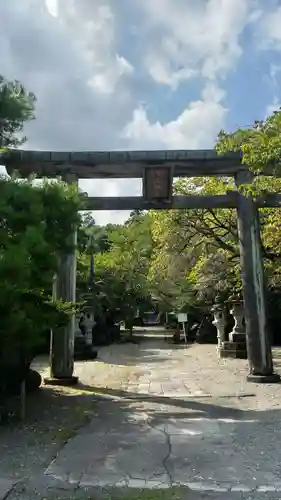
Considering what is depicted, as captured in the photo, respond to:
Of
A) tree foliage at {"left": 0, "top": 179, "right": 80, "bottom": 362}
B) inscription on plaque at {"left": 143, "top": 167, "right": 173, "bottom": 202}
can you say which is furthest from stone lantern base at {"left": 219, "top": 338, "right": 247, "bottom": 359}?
tree foliage at {"left": 0, "top": 179, "right": 80, "bottom": 362}

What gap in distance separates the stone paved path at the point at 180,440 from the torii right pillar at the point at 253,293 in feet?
1.60

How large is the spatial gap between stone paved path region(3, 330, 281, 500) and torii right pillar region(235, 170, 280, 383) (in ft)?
1.60

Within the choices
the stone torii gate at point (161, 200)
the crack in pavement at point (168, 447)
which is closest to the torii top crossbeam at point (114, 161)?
the stone torii gate at point (161, 200)

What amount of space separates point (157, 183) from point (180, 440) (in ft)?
17.6

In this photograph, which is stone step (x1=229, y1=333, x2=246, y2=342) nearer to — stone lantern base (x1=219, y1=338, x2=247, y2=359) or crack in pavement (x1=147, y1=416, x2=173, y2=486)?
stone lantern base (x1=219, y1=338, x2=247, y2=359)

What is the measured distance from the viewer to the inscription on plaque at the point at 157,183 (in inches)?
375

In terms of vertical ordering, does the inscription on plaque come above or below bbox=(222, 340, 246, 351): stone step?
above

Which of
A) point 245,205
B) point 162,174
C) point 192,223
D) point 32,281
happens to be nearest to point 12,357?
point 32,281

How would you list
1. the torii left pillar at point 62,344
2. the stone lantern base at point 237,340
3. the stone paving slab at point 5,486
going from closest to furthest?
the stone paving slab at point 5,486 → the torii left pillar at point 62,344 → the stone lantern base at point 237,340

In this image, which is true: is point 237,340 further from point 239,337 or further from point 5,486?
point 5,486

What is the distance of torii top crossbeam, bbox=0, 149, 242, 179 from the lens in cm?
954

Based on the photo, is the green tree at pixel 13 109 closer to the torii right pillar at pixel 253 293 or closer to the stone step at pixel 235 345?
the torii right pillar at pixel 253 293

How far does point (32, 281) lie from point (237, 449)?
3063 mm

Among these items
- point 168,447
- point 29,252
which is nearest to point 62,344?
point 29,252
